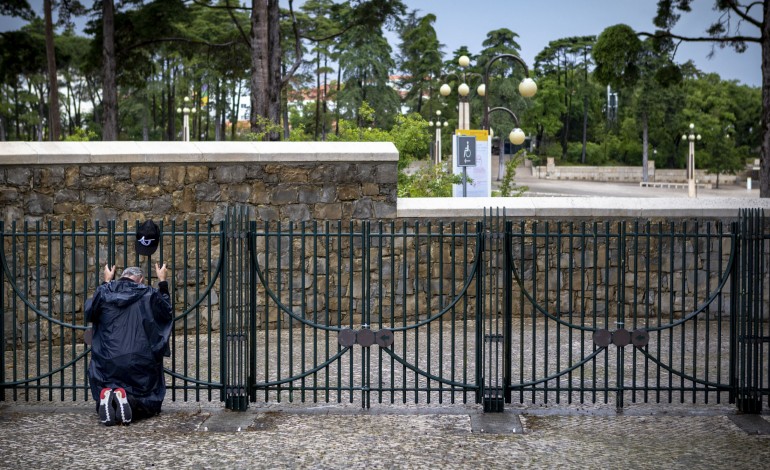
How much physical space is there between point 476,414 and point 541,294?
4.65 metres

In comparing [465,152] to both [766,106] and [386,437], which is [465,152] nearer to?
[766,106]

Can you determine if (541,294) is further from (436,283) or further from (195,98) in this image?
(195,98)

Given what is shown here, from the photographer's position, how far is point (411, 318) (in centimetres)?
1275

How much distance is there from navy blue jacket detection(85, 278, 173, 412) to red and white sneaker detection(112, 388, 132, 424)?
0.06 m

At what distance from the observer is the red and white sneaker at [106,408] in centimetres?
772

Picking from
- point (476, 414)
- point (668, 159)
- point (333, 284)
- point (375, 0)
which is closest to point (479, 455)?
point (476, 414)

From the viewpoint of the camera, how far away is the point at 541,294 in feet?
41.4

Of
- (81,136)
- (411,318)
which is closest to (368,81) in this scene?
(81,136)

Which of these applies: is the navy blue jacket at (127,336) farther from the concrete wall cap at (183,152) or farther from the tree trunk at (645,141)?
the tree trunk at (645,141)

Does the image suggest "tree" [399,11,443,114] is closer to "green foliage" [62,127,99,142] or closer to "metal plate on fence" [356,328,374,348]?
"green foliage" [62,127,99,142]

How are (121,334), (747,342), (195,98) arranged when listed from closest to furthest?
(121,334), (747,342), (195,98)

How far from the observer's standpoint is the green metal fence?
27.2 feet

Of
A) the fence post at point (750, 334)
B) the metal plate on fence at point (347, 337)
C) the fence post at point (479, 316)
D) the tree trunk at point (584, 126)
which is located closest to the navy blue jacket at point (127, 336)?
the metal plate on fence at point (347, 337)

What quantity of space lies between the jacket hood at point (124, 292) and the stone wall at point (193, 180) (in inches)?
167
